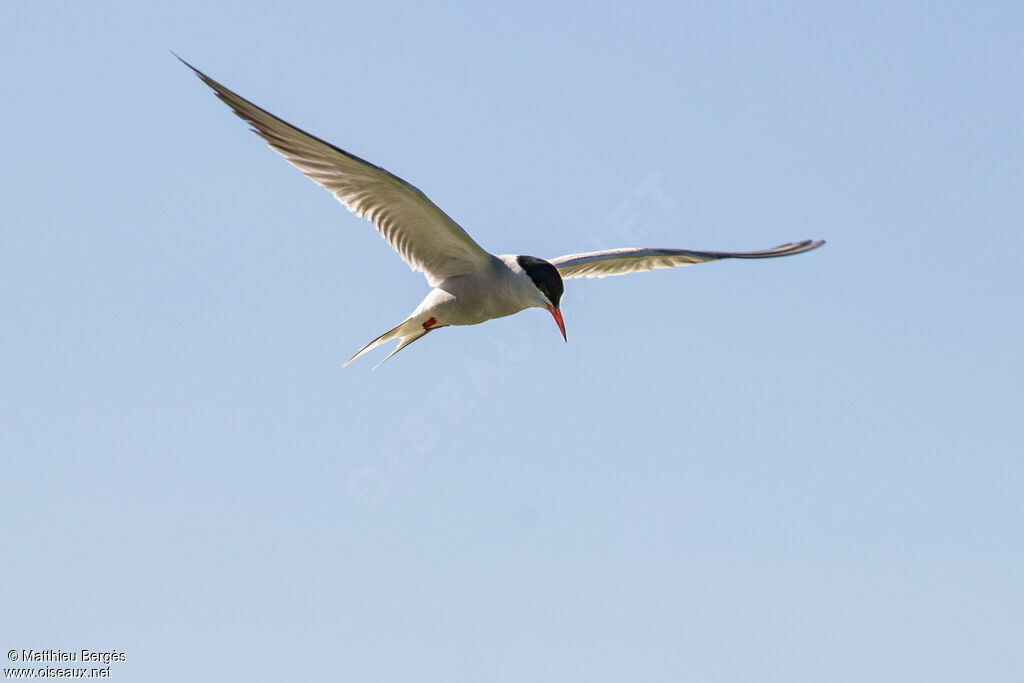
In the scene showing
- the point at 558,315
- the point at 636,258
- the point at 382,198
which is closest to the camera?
the point at 382,198

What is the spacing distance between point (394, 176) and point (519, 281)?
3.88 feet

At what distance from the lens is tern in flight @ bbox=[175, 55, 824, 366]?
6.75 meters

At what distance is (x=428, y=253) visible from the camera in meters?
7.57

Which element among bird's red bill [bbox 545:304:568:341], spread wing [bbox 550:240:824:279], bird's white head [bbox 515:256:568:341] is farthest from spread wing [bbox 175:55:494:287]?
spread wing [bbox 550:240:824:279]

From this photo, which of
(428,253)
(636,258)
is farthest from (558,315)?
(636,258)

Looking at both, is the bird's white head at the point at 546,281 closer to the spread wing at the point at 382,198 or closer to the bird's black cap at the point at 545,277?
the bird's black cap at the point at 545,277

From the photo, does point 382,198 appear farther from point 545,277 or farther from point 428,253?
point 545,277

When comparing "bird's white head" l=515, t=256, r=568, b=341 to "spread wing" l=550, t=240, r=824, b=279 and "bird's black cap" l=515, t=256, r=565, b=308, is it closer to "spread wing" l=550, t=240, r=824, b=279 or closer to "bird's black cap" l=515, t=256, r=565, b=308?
"bird's black cap" l=515, t=256, r=565, b=308

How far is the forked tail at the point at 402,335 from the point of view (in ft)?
25.1

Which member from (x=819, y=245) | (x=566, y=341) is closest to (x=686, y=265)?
(x=819, y=245)

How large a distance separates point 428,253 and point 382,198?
0.65m

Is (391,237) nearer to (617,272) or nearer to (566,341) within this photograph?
(566,341)

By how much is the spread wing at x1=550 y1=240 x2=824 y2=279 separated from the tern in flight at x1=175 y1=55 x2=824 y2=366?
1.08 m

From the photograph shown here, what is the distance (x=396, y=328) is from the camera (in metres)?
7.65
